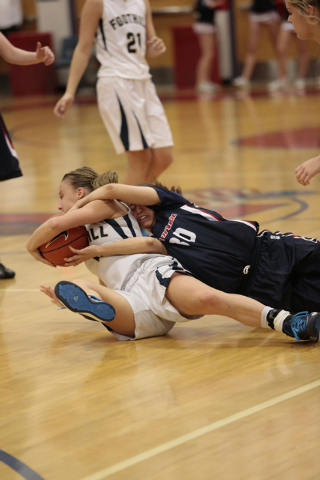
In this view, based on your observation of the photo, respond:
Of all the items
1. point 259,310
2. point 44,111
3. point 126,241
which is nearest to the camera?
point 259,310

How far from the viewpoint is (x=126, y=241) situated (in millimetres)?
3311

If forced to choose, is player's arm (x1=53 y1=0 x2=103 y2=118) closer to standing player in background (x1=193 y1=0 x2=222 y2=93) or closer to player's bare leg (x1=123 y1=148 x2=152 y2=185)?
player's bare leg (x1=123 y1=148 x2=152 y2=185)

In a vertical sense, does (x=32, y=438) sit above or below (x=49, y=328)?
above

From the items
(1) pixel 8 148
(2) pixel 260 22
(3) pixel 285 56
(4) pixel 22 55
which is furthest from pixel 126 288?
(3) pixel 285 56

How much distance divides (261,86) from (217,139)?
21.2ft

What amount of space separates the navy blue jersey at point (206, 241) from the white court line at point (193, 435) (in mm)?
766

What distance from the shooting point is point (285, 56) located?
14828mm

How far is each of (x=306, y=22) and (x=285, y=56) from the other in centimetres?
1224

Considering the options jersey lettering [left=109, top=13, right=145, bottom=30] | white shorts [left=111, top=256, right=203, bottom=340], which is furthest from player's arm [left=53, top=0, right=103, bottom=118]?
white shorts [left=111, top=256, right=203, bottom=340]

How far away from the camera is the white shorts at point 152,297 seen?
10.2 feet

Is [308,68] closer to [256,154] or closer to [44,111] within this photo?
[44,111]

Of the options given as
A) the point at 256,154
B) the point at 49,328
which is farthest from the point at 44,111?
the point at 49,328

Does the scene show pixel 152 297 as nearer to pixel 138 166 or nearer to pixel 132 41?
pixel 138 166

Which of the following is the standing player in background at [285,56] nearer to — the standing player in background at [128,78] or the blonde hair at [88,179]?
the standing player in background at [128,78]
